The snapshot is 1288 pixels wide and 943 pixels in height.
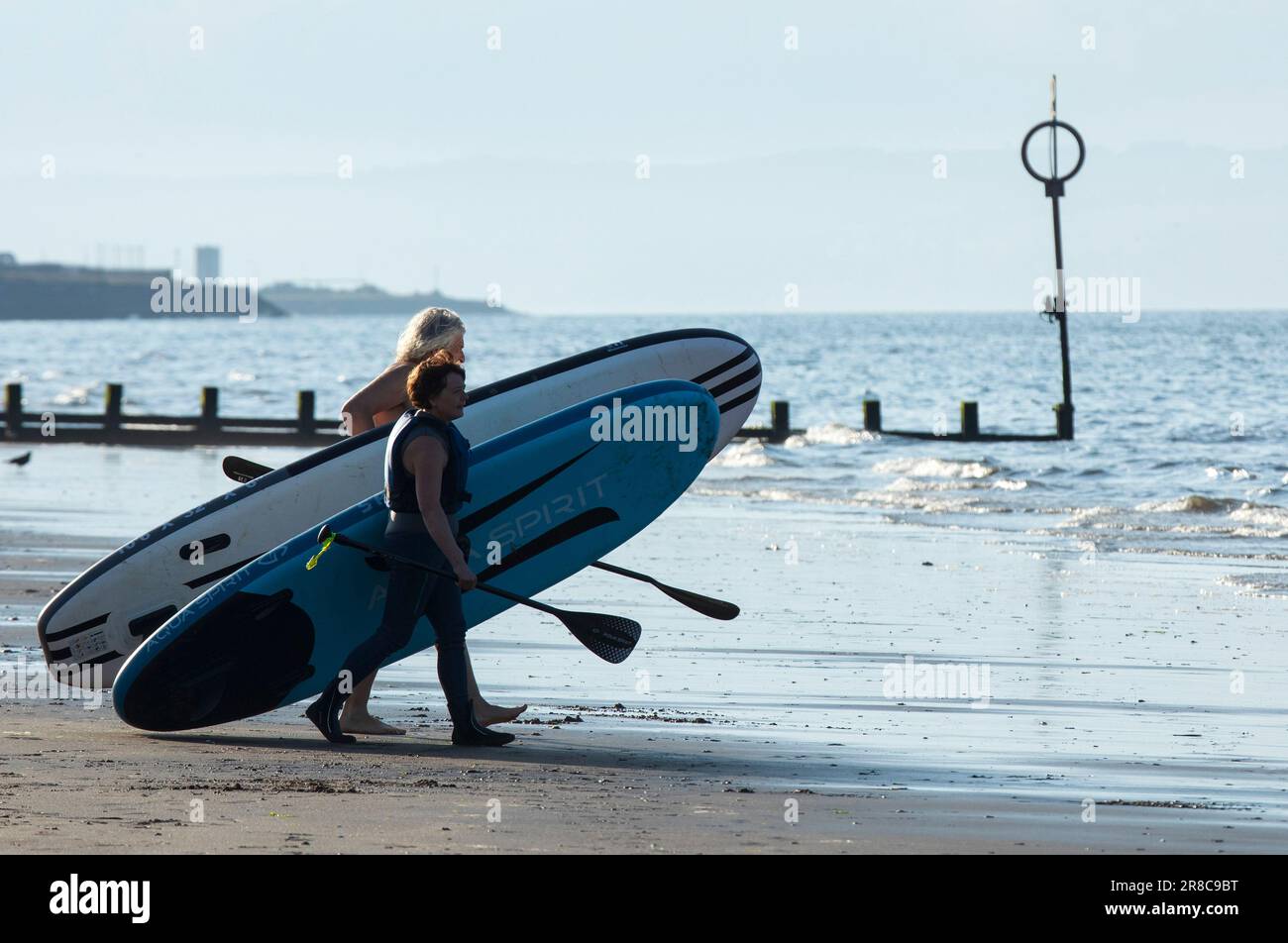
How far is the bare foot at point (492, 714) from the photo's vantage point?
6238mm

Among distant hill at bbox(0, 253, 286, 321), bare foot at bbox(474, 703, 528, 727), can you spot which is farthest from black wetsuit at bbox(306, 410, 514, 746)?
distant hill at bbox(0, 253, 286, 321)

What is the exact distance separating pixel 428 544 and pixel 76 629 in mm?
1680

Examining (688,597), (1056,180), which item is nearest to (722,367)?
(688,597)

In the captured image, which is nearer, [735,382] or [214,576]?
[214,576]

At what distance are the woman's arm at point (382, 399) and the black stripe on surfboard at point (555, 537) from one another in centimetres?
71

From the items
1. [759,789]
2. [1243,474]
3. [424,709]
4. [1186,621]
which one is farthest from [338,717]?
[1243,474]

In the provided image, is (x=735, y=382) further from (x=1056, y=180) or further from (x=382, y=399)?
(x=1056, y=180)

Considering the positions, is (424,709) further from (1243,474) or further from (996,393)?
(996,393)

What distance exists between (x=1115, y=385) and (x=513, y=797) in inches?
1664

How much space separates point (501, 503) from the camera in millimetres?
6664

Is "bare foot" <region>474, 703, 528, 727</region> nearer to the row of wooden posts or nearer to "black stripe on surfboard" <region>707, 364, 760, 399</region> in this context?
"black stripe on surfboard" <region>707, 364, 760, 399</region>

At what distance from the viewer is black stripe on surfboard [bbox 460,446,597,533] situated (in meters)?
6.62

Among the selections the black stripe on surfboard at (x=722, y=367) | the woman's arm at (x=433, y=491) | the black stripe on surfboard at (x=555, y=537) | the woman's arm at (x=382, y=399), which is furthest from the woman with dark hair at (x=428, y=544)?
the black stripe on surfboard at (x=722, y=367)
